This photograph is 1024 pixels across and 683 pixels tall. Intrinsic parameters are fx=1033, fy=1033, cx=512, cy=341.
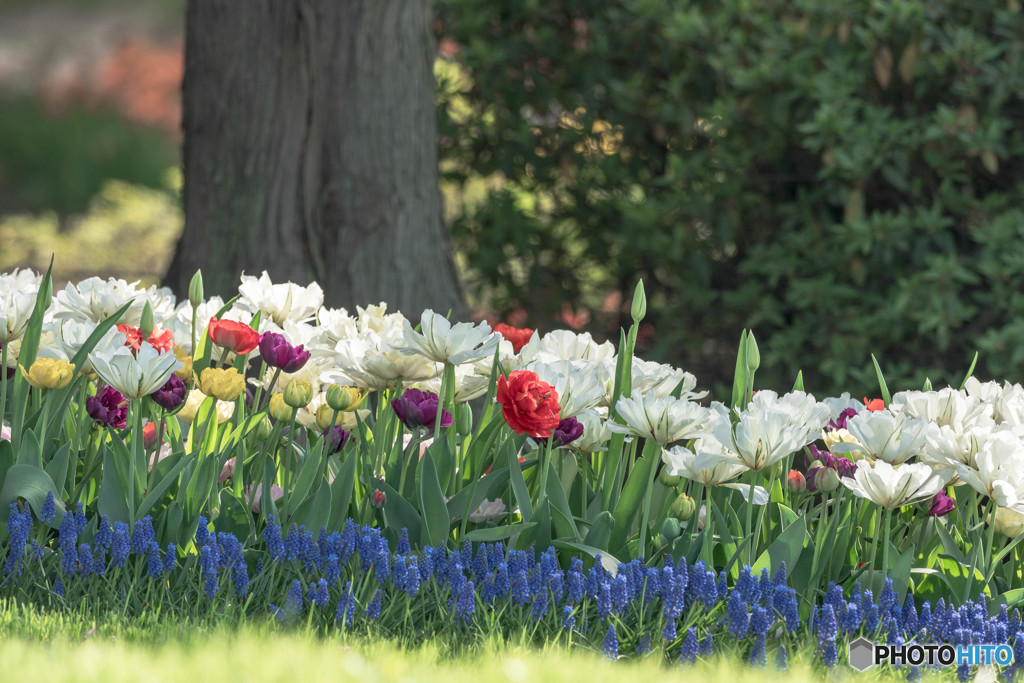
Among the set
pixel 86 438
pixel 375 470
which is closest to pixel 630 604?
pixel 375 470

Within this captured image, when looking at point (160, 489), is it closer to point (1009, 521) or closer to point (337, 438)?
point (337, 438)

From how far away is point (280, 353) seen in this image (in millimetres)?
2139

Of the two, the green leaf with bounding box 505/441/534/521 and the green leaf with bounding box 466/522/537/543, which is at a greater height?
the green leaf with bounding box 505/441/534/521

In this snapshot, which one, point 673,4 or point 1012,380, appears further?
point 673,4

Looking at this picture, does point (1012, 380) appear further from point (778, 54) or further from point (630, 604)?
point (630, 604)

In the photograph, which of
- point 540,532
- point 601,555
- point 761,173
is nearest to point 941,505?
point 601,555

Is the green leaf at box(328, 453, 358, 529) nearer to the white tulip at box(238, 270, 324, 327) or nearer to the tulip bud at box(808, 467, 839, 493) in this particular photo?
the white tulip at box(238, 270, 324, 327)

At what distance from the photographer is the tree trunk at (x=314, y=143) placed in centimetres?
390

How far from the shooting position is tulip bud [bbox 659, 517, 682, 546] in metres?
2.05

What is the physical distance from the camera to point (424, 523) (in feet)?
6.58

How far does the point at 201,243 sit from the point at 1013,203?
3.39 metres

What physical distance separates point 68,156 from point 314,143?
9.93 m

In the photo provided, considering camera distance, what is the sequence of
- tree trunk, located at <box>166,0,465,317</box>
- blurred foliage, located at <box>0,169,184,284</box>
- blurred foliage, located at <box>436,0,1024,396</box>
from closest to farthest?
tree trunk, located at <box>166,0,465,317</box> < blurred foliage, located at <box>436,0,1024,396</box> < blurred foliage, located at <box>0,169,184,284</box>

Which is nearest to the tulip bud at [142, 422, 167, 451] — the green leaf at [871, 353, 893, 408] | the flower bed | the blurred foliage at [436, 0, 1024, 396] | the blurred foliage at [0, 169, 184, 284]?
the flower bed
